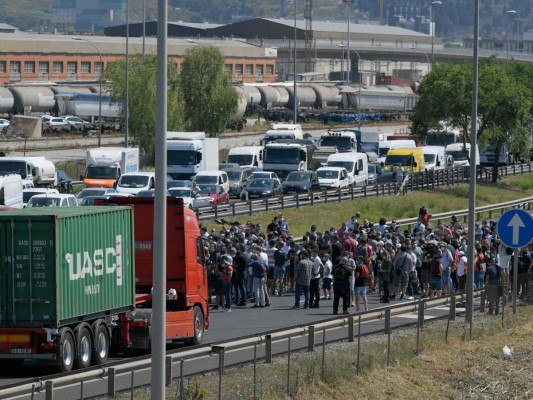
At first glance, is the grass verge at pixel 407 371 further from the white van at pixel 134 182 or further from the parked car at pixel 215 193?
the parked car at pixel 215 193

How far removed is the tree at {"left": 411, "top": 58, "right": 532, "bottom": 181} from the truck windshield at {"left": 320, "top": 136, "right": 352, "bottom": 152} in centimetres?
375

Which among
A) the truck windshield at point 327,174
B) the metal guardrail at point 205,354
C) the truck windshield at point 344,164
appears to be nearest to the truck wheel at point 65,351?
the metal guardrail at point 205,354

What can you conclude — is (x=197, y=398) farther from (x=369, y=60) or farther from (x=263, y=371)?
(x=369, y=60)

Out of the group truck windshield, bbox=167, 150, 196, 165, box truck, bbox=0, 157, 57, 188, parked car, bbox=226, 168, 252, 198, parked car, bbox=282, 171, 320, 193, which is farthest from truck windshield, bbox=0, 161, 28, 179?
parked car, bbox=282, 171, 320, 193

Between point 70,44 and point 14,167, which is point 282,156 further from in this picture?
point 70,44

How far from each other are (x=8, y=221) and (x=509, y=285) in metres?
13.5

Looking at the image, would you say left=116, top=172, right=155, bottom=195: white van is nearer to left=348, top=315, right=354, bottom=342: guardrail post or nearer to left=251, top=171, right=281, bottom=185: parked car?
left=251, top=171, right=281, bottom=185: parked car

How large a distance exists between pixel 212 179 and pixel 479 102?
67.4 ft

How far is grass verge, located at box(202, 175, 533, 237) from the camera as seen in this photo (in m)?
50.6

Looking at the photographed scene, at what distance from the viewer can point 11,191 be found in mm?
45469

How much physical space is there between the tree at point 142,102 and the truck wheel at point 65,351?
1984 inches

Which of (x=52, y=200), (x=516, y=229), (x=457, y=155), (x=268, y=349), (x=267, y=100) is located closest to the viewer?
(x=268, y=349)

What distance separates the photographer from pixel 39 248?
22.2m

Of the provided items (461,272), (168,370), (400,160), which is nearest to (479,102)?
(400,160)
